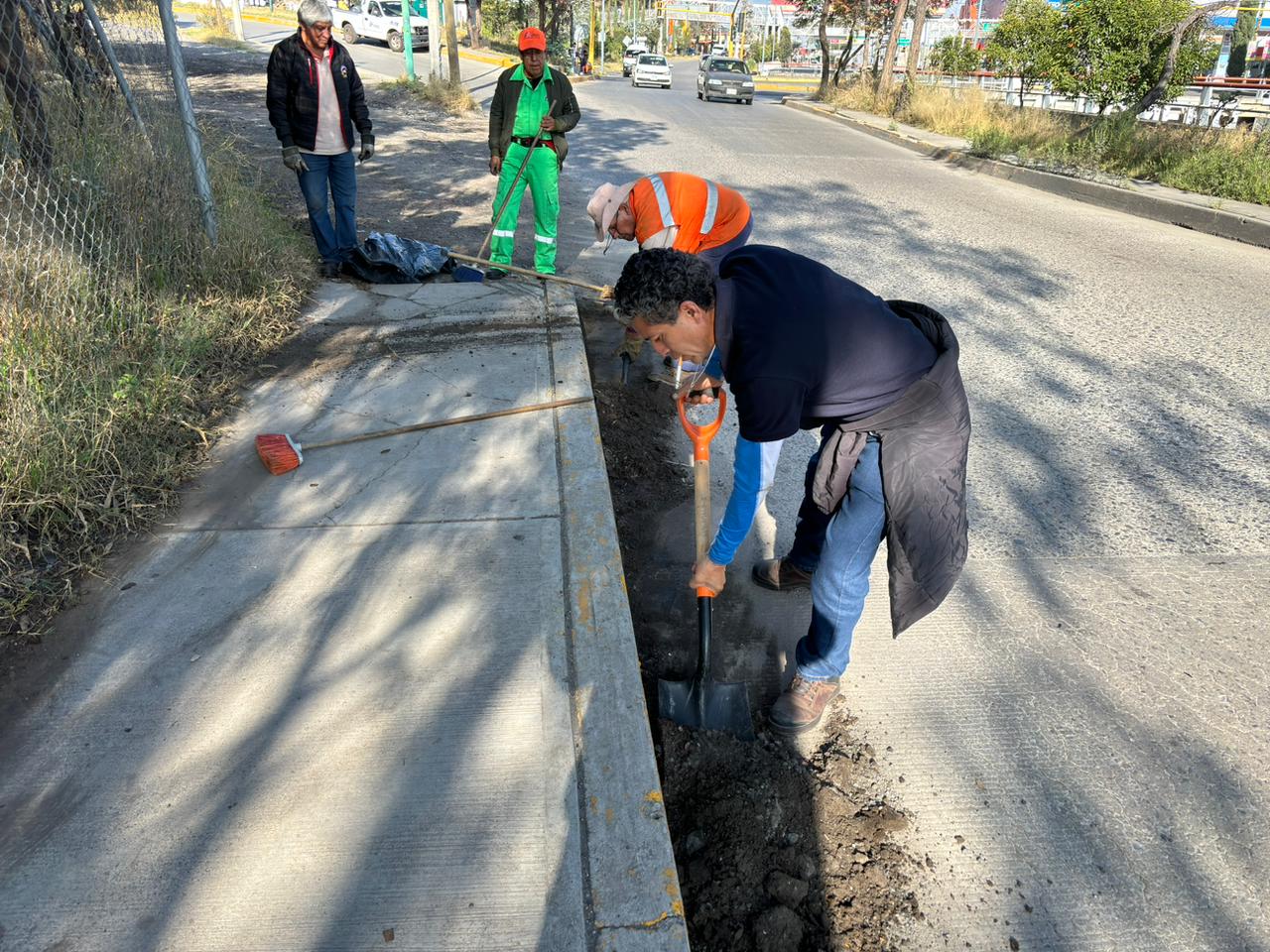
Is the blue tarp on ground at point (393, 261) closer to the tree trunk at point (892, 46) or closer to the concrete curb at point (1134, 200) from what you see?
the concrete curb at point (1134, 200)

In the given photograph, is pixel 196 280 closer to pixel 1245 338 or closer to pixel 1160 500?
pixel 1160 500

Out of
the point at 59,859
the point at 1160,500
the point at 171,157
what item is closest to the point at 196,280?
the point at 171,157

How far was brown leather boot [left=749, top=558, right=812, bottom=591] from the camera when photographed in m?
3.17

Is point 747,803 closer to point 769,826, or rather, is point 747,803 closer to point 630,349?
point 769,826

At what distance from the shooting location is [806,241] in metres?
7.97

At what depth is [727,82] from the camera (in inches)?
1007

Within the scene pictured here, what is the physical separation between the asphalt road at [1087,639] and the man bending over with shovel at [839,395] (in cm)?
58

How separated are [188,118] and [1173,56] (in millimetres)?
12425

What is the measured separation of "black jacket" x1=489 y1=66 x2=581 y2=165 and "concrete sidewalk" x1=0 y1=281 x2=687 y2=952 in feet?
12.2

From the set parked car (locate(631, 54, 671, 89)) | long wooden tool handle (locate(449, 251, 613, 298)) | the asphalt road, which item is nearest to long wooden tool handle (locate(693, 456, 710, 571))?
the asphalt road

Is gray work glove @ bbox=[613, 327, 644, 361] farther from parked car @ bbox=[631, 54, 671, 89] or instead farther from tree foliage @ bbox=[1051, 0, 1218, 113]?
parked car @ bbox=[631, 54, 671, 89]

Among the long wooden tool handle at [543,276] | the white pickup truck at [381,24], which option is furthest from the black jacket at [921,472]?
the white pickup truck at [381,24]

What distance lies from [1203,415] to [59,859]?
5327 mm

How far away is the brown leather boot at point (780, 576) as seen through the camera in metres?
3.17
